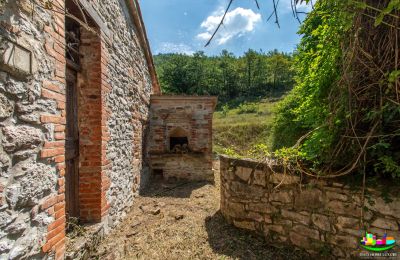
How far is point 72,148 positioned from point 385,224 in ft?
13.7

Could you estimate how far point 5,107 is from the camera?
1669mm

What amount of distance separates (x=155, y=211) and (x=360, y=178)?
3704 millimetres

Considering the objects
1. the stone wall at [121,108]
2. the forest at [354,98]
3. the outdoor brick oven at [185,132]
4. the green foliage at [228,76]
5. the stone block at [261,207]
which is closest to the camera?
the forest at [354,98]

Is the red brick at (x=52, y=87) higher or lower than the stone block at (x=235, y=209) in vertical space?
higher

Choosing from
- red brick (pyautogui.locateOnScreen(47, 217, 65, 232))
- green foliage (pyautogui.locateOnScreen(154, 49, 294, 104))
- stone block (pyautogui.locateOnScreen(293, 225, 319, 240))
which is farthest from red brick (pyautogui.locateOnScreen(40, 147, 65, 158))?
green foliage (pyautogui.locateOnScreen(154, 49, 294, 104))

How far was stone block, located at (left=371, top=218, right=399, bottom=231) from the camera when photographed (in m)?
2.49

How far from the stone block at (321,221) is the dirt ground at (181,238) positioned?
539mm

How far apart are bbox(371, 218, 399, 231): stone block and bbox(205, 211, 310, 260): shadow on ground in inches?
39.1

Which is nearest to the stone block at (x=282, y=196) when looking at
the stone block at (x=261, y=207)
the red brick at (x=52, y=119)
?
the stone block at (x=261, y=207)

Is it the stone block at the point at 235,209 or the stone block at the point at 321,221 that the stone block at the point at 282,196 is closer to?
the stone block at the point at 321,221

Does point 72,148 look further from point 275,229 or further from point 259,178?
point 275,229

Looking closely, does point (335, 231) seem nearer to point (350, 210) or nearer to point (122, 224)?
point (350, 210)

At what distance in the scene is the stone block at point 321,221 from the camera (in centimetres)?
292

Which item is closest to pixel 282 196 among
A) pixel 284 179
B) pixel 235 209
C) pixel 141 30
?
pixel 284 179
